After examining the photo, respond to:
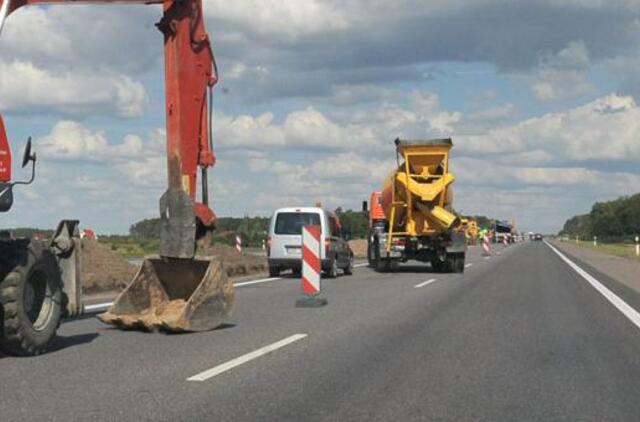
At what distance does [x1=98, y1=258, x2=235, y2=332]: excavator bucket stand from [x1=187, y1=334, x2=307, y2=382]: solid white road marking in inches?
45.0

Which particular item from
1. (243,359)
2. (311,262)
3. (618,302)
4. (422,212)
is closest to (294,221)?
(422,212)

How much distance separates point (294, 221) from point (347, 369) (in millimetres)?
16529

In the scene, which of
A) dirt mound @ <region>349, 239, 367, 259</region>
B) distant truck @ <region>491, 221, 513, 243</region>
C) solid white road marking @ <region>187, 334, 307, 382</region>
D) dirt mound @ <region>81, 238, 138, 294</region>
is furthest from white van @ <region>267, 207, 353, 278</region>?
distant truck @ <region>491, 221, 513, 243</region>

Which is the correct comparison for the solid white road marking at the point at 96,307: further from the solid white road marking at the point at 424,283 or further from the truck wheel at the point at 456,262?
the truck wheel at the point at 456,262

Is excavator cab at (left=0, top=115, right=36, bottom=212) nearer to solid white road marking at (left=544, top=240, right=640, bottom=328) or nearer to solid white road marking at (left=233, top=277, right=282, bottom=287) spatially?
solid white road marking at (left=544, top=240, right=640, bottom=328)

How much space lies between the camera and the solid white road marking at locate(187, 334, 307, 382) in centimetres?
827

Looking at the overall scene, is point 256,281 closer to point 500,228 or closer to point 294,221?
point 294,221

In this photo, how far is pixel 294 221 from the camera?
993 inches

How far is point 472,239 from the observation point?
8781 centimetres

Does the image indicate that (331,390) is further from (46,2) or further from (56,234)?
(46,2)

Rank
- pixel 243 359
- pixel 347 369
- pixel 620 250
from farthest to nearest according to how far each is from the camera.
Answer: pixel 620 250, pixel 243 359, pixel 347 369

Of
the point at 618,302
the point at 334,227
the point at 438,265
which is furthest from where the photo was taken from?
the point at 438,265

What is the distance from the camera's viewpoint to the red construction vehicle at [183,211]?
1151 centimetres

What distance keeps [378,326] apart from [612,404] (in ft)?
18.2
